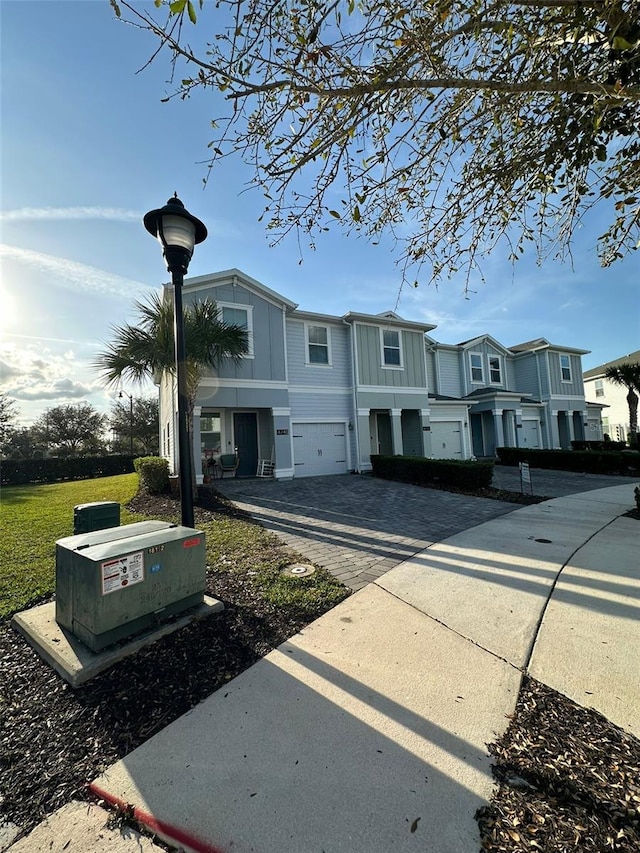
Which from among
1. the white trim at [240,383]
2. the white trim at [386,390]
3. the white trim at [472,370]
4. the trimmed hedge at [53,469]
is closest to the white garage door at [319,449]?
the white trim at [240,383]

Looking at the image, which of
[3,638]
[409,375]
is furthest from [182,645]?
[409,375]

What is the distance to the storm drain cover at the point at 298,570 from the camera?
434 cm

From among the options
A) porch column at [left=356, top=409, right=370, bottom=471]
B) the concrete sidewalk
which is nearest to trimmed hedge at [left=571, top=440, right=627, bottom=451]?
porch column at [left=356, top=409, right=370, bottom=471]

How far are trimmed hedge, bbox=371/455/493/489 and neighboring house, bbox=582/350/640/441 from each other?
29.1 meters

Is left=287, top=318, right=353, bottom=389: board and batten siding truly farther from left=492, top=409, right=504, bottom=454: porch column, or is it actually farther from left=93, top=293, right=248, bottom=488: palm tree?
left=492, top=409, right=504, bottom=454: porch column

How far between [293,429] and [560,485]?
9.15 metres

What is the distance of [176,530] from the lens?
10.9ft

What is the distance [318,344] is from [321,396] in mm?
2056

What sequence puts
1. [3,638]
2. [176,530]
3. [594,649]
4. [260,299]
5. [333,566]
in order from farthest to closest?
[260,299], [333,566], [176,530], [3,638], [594,649]

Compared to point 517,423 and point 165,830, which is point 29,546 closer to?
point 165,830

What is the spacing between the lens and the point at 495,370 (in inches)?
864

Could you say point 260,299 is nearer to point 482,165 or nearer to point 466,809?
point 482,165

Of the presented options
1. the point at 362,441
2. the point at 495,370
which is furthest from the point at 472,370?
the point at 362,441

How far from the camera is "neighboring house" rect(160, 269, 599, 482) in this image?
12.3 meters
